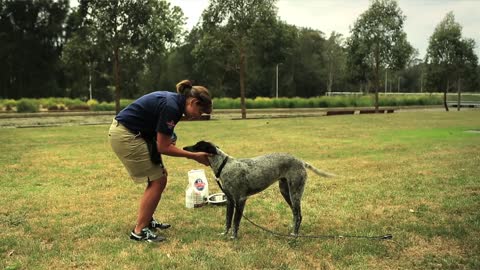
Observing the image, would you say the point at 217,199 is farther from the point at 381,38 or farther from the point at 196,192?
the point at 381,38

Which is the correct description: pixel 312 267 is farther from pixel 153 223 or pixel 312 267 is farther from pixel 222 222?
pixel 153 223

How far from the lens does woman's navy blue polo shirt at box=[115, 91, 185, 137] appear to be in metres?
5.30

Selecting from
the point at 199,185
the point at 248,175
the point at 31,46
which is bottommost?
the point at 199,185

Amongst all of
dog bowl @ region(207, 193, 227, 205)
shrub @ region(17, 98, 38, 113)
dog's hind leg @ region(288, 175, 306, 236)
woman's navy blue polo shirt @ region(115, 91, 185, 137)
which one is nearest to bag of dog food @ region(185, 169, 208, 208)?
dog bowl @ region(207, 193, 227, 205)

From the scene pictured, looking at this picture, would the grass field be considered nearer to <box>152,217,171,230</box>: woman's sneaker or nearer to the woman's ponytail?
<box>152,217,171,230</box>: woman's sneaker

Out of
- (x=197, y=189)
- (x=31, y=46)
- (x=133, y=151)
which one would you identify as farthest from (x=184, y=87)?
(x=31, y=46)

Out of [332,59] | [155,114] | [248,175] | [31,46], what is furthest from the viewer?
[332,59]

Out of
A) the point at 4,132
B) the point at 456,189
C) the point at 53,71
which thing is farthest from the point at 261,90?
the point at 456,189

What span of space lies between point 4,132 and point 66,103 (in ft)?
65.3

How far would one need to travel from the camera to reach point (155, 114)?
5562mm

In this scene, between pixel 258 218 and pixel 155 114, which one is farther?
pixel 258 218

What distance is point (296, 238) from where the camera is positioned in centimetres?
589

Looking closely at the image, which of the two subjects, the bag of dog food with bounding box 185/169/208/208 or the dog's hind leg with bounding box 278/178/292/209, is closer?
the dog's hind leg with bounding box 278/178/292/209

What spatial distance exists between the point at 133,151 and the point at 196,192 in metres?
2.02
